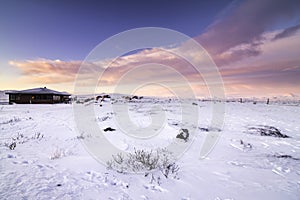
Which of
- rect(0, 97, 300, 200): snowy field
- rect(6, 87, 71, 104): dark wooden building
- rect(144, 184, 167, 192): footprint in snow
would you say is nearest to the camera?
rect(0, 97, 300, 200): snowy field

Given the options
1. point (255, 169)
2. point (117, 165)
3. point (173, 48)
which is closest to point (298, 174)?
point (255, 169)

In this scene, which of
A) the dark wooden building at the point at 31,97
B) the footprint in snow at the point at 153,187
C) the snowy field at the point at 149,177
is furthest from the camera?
the dark wooden building at the point at 31,97

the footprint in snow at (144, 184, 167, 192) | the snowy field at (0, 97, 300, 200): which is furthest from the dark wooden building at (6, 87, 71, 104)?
the footprint in snow at (144, 184, 167, 192)

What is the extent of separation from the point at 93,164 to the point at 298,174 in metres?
5.64

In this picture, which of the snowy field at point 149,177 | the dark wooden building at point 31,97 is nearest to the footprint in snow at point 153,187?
the snowy field at point 149,177

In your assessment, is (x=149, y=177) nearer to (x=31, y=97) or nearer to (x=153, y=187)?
Answer: (x=153, y=187)

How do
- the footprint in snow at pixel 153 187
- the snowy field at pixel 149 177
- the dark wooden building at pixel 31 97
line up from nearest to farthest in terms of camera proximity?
the snowy field at pixel 149 177 < the footprint in snow at pixel 153 187 < the dark wooden building at pixel 31 97

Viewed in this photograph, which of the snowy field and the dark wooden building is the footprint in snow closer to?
the snowy field

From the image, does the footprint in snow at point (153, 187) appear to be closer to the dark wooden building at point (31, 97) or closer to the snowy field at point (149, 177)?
the snowy field at point (149, 177)

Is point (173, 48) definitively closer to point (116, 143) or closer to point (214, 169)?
point (116, 143)

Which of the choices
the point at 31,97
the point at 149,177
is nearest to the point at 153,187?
the point at 149,177

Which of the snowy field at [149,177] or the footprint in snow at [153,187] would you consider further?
the footprint in snow at [153,187]

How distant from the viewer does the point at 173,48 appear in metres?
12.1

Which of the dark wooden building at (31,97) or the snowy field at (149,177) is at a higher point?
the dark wooden building at (31,97)
